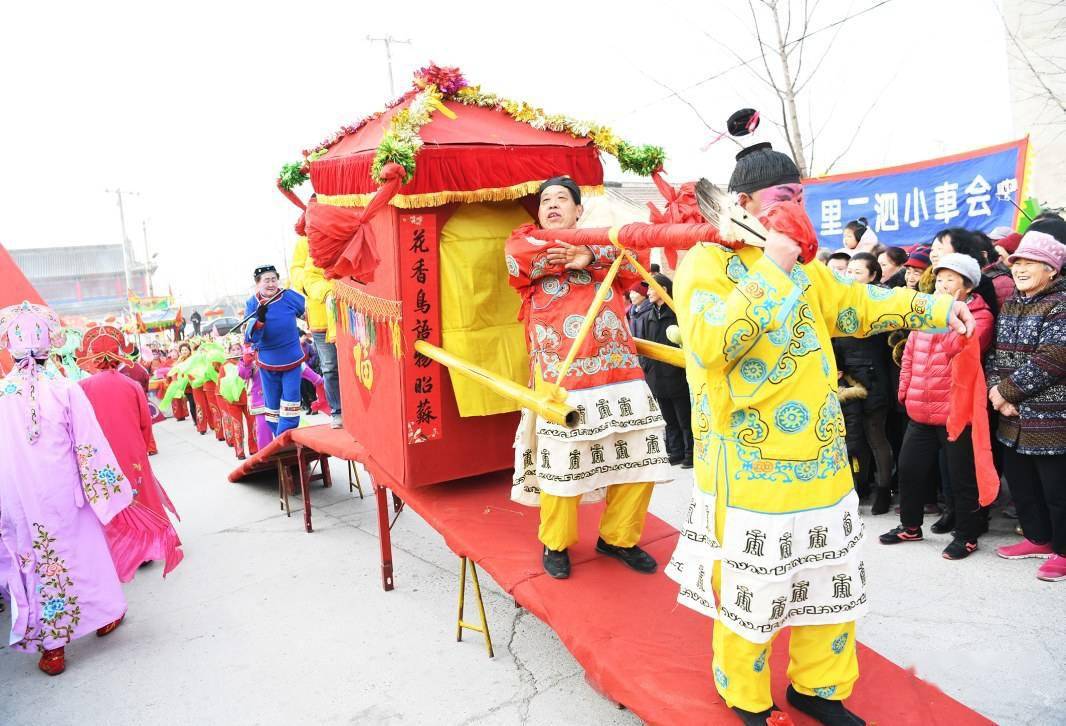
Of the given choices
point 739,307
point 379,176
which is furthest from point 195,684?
point 739,307

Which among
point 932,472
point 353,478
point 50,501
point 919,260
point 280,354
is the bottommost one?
point 353,478

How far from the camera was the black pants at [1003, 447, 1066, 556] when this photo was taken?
3.38m

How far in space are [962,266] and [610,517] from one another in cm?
202

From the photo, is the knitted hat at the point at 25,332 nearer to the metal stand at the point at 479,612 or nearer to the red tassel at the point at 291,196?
the red tassel at the point at 291,196

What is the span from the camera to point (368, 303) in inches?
148

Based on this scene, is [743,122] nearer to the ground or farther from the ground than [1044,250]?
farther from the ground

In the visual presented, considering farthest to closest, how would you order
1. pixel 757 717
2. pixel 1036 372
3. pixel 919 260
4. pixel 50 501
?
pixel 919 260
pixel 50 501
pixel 1036 372
pixel 757 717

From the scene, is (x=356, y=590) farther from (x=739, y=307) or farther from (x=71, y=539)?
(x=739, y=307)

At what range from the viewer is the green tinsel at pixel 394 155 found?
2941 millimetres

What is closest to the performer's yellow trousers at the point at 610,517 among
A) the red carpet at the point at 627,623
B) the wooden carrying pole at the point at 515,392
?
the red carpet at the point at 627,623

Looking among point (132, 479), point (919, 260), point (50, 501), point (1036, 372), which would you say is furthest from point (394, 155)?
point (919, 260)

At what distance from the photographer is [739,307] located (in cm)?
172

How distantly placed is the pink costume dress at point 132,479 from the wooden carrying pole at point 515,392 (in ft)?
7.42

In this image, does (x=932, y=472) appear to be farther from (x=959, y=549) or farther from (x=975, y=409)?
(x=975, y=409)
